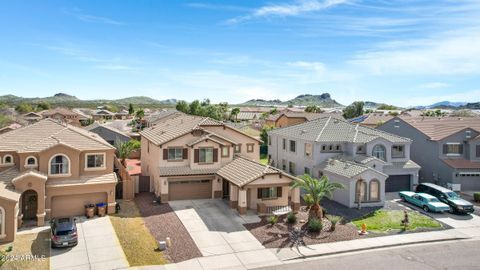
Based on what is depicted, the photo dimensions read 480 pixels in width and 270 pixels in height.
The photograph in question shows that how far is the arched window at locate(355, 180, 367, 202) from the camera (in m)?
33.1

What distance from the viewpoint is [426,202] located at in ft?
108

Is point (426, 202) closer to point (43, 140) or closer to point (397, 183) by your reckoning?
point (397, 183)

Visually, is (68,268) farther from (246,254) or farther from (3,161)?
(3,161)

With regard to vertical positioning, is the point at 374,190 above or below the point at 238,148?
below

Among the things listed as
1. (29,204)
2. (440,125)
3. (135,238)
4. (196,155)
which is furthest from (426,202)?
(29,204)

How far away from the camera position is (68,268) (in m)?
20.4

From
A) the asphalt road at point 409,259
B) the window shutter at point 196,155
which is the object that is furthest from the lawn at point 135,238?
the asphalt road at point 409,259

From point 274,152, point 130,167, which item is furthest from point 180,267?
point 274,152

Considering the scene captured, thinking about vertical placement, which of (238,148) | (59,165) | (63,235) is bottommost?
(63,235)

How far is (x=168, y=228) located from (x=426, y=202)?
73.5 feet

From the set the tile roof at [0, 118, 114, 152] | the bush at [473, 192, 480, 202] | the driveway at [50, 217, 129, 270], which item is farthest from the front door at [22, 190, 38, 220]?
the bush at [473, 192, 480, 202]

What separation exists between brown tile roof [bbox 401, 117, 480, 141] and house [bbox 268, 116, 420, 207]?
522 centimetres

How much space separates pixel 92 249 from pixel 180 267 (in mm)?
6056

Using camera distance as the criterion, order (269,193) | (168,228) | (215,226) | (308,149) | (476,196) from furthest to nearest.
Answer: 1. (308,149)
2. (476,196)
3. (269,193)
4. (215,226)
5. (168,228)
